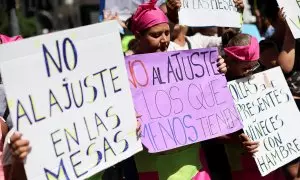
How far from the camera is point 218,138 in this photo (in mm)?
3984

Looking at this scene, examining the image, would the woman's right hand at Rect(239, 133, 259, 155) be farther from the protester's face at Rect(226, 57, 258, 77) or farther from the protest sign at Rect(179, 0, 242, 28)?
the protest sign at Rect(179, 0, 242, 28)

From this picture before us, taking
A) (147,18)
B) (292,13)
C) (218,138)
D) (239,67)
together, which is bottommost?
(218,138)

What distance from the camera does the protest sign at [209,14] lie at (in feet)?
14.5

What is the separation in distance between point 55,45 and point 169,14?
1.80m

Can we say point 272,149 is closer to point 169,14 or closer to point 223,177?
point 223,177

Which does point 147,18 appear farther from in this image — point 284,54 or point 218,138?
point 284,54

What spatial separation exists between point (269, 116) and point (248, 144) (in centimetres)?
31

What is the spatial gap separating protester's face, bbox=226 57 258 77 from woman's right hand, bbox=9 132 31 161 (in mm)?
1597

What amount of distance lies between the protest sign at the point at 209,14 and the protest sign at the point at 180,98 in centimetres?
71

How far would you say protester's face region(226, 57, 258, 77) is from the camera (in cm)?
391

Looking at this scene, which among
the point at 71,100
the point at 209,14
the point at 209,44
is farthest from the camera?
the point at 209,44

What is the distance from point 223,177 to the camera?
4.14m

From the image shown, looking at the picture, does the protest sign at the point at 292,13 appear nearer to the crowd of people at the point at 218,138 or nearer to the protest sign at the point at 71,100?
the crowd of people at the point at 218,138

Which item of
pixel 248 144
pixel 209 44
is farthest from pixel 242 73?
pixel 209 44
